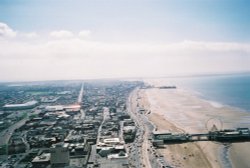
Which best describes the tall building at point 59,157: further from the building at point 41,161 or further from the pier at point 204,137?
the pier at point 204,137

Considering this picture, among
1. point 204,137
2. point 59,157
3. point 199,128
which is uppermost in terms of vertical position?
point 59,157

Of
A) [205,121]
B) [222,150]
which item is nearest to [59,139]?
[222,150]

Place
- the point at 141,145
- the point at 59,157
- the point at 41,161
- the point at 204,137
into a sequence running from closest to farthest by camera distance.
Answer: the point at 59,157 < the point at 41,161 < the point at 141,145 < the point at 204,137

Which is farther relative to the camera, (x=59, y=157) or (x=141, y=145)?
(x=141, y=145)

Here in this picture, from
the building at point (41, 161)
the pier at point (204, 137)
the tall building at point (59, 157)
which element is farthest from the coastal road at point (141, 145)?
the building at point (41, 161)

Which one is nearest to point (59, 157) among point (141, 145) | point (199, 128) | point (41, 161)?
point (41, 161)

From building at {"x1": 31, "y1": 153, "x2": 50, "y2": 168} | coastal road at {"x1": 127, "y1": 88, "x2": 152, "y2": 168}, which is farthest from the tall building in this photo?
coastal road at {"x1": 127, "y1": 88, "x2": 152, "y2": 168}

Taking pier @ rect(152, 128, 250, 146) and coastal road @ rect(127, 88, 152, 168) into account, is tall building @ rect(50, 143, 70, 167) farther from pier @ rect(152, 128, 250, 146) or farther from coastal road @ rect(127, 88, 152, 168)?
pier @ rect(152, 128, 250, 146)

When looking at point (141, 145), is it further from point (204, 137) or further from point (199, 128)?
point (199, 128)

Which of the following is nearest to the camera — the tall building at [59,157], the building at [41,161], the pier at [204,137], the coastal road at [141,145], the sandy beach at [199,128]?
the tall building at [59,157]
